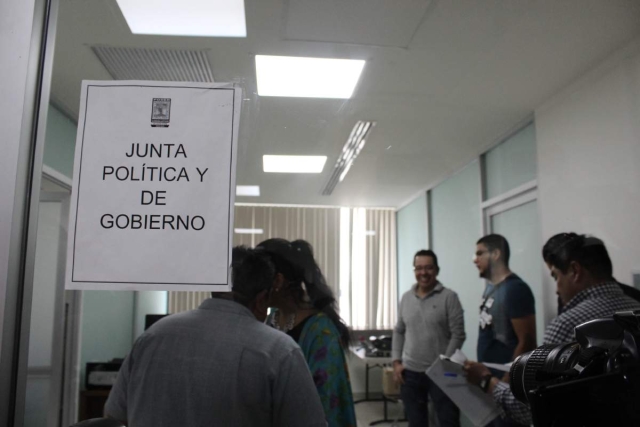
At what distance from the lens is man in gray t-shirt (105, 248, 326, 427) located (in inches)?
24.9

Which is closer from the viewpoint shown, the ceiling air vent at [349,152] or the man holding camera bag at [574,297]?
the man holding camera bag at [574,297]

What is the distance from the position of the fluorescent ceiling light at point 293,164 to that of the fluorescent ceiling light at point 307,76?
4.4 inches

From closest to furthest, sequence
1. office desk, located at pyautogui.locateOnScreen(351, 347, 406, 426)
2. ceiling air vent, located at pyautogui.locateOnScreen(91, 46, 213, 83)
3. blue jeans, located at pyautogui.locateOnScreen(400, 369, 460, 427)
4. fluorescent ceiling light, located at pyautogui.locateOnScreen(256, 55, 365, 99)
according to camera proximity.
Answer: ceiling air vent, located at pyautogui.locateOnScreen(91, 46, 213, 83)
fluorescent ceiling light, located at pyautogui.locateOnScreen(256, 55, 365, 99)
office desk, located at pyautogui.locateOnScreen(351, 347, 406, 426)
blue jeans, located at pyautogui.locateOnScreen(400, 369, 460, 427)

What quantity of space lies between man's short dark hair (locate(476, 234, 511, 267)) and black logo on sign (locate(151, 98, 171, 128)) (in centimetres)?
206

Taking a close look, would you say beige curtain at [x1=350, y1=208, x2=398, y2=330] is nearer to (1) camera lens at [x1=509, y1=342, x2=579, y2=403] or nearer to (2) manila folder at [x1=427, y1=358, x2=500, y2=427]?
(2) manila folder at [x1=427, y1=358, x2=500, y2=427]

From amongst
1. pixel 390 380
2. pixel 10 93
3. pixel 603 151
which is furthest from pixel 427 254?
pixel 10 93

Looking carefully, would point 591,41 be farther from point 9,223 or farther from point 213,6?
point 9,223

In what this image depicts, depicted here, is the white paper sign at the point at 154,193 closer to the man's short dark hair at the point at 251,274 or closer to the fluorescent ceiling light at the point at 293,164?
the man's short dark hair at the point at 251,274

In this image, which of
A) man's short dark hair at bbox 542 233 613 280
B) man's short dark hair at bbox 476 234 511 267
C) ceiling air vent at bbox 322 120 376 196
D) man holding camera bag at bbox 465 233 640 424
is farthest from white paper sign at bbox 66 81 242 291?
man's short dark hair at bbox 476 234 511 267

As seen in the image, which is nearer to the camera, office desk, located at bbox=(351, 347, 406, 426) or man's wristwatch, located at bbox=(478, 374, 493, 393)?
office desk, located at bbox=(351, 347, 406, 426)

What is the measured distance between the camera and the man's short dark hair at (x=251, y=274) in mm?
648

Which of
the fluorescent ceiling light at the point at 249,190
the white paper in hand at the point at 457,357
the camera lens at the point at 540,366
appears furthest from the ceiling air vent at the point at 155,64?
the white paper in hand at the point at 457,357

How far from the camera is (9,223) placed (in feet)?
1.72

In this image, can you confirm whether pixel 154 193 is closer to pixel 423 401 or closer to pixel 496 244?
pixel 423 401
